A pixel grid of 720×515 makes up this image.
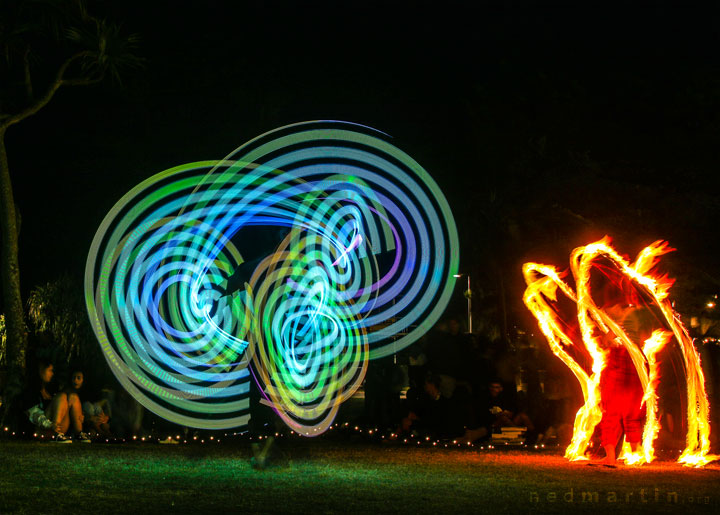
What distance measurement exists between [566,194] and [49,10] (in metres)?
9.70

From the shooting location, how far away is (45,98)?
55.9 feet

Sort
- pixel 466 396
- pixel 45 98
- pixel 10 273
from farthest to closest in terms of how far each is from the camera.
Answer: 1. pixel 45 98
2. pixel 10 273
3. pixel 466 396

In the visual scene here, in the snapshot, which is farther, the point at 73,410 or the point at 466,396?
the point at 466,396

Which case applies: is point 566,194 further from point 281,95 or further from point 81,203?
point 81,203

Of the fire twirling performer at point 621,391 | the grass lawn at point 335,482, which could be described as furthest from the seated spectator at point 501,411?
the fire twirling performer at point 621,391

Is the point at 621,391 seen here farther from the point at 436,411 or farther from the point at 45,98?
the point at 45,98

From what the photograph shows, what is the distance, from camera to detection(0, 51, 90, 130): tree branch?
16688mm

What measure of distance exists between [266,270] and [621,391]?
468 centimetres

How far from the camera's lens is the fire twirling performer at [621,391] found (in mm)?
11023

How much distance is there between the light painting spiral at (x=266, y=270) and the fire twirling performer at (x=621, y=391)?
4102 mm

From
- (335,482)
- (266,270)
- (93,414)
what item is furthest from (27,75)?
(335,482)

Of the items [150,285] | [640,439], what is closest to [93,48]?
[150,285]

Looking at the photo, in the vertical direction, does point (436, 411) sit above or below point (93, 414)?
above

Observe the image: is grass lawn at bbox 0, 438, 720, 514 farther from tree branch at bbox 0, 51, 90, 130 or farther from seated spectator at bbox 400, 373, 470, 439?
tree branch at bbox 0, 51, 90, 130
